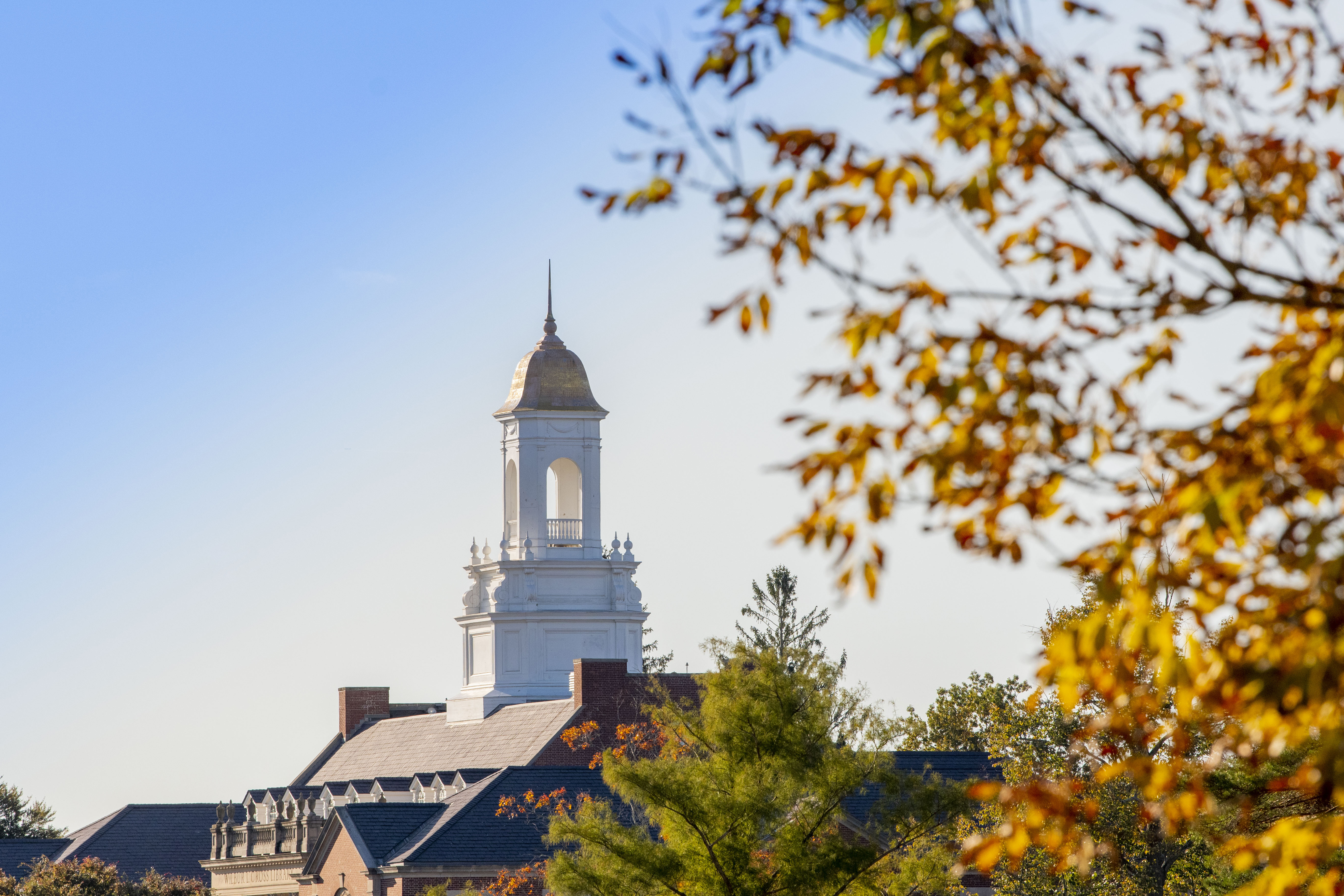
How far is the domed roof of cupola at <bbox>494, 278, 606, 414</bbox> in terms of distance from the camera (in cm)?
7019

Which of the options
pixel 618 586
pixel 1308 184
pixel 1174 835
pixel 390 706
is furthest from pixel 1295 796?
pixel 390 706

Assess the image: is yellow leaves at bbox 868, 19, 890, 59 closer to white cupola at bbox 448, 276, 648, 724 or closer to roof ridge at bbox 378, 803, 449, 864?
roof ridge at bbox 378, 803, 449, 864

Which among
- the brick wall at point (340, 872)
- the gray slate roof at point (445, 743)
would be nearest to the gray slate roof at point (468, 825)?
the brick wall at point (340, 872)

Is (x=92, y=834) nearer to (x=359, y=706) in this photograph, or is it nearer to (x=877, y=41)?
(x=359, y=706)

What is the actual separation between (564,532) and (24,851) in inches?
984

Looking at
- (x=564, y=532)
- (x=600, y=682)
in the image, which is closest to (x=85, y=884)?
(x=600, y=682)

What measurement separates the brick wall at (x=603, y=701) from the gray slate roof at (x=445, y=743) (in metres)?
0.48

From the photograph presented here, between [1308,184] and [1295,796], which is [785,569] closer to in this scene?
[1295,796]

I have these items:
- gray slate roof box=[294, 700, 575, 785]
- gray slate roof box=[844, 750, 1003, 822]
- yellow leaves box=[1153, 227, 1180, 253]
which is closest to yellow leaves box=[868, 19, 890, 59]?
yellow leaves box=[1153, 227, 1180, 253]

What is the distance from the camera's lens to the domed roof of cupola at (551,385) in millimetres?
70188

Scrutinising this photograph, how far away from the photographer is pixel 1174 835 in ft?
28.7

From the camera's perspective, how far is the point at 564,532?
230ft

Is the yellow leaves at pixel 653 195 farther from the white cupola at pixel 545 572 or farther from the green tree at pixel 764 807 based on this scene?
the white cupola at pixel 545 572

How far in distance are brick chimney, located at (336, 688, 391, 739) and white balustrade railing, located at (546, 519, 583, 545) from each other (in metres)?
14.9
